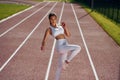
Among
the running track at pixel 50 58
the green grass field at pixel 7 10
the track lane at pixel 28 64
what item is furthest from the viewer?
the green grass field at pixel 7 10

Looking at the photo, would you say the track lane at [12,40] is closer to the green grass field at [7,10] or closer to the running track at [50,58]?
the running track at [50,58]

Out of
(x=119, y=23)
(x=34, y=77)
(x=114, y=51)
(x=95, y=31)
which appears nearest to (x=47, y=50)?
(x=114, y=51)

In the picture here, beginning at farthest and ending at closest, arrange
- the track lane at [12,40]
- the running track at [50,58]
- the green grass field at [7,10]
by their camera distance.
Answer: the green grass field at [7,10], the track lane at [12,40], the running track at [50,58]

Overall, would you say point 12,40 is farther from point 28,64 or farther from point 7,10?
point 7,10

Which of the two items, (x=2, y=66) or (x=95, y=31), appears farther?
(x=95, y=31)

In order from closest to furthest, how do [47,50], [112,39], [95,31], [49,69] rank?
1. [49,69]
2. [47,50]
3. [112,39]
4. [95,31]

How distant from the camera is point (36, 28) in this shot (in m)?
23.0

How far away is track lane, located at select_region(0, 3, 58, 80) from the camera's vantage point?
10.9 meters

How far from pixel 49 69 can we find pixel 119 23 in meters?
17.2

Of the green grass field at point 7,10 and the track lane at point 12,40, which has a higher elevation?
the track lane at point 12,40

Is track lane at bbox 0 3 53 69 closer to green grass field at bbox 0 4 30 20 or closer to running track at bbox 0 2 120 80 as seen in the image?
running track at bbox 0 2 120 80

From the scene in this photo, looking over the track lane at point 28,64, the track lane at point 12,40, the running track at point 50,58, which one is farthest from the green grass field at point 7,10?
the track lane at point 28,64

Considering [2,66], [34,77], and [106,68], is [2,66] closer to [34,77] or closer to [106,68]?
[34,77]

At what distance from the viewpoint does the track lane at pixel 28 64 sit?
10907 mm
